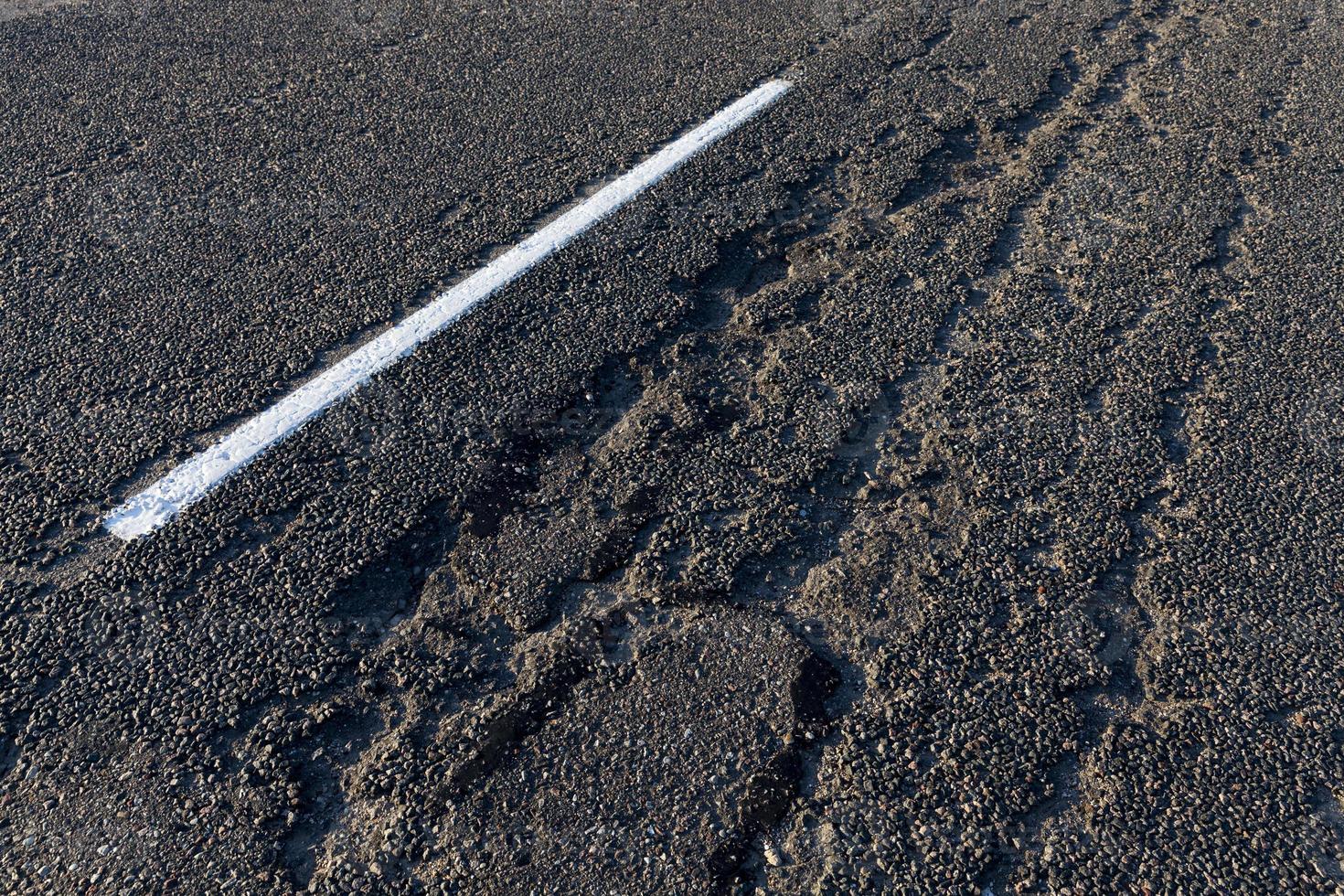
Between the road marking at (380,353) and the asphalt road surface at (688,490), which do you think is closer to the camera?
the asphalt road surface at (688,490)

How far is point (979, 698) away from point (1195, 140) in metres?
3.28

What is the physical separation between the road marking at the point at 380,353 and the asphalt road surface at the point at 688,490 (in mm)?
67

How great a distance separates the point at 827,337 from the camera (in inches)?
139

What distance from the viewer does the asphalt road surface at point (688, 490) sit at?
2.27m

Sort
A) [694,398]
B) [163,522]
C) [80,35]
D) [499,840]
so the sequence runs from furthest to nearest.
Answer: [80,35]
[694,398]
[163,522]
[499,840]

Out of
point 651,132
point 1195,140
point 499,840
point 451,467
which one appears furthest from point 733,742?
point 1195,140

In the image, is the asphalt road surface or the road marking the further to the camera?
the road marking

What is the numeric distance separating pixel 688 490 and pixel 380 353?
1.24 metres

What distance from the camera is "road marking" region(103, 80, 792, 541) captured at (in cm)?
292

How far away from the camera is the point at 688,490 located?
2992mm

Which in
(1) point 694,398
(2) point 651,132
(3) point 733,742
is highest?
(2) point 651,132

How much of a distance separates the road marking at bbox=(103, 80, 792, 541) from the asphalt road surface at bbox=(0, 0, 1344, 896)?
0.07m

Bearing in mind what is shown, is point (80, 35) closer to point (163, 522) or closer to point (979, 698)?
point (163, 522)

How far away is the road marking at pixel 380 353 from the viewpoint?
2.92 meters
